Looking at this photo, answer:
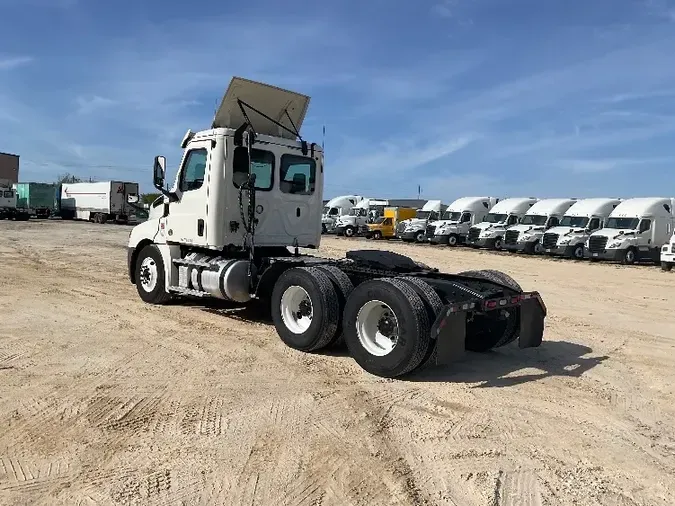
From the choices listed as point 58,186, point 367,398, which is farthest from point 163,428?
point 58,186

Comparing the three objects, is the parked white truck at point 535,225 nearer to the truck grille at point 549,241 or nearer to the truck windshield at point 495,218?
the truck grille at point 549,241

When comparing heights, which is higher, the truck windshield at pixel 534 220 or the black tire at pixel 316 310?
the truck windshield at pixel 534 220

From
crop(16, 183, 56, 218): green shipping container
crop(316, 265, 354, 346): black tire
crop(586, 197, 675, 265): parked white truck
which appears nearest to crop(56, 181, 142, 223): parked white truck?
crop(16, 183, 56, 218): green shipping container

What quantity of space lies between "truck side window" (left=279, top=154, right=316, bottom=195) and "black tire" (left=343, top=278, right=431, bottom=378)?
3.60m

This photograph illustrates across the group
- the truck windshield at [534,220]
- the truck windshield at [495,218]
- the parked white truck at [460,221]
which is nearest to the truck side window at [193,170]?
the truck windshield at [534,220]

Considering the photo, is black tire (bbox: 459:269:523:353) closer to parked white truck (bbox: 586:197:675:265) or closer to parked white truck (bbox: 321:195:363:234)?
parked white truck (bbox: 586:197:675:265)

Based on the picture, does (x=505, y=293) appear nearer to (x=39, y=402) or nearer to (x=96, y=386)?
(x=96, y=386)

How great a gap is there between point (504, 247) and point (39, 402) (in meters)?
30.4

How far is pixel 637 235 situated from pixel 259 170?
2299cm

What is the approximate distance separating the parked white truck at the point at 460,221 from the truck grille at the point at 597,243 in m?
9.20

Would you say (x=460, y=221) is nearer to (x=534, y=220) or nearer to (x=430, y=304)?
(x=534, y=220)

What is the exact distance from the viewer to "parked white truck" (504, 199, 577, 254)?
106 ft

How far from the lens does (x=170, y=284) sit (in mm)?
10516

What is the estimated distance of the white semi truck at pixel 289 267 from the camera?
6.50 m
